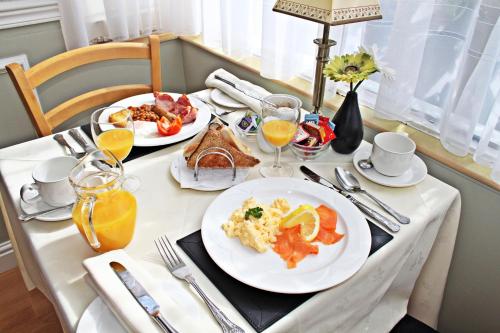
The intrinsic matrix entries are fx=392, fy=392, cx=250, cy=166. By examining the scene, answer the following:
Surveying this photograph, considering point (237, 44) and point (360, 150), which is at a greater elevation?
point (237, 44)

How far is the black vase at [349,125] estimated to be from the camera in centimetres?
106

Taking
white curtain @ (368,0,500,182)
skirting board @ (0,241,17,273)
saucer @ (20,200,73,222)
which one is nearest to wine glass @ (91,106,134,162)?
saucer @ (20,200,73,222)

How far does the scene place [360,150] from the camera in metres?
1.13

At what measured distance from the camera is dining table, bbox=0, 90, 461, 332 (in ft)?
2.32

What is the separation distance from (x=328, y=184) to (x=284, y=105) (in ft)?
0.91

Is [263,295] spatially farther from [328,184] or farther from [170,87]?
[170,87]

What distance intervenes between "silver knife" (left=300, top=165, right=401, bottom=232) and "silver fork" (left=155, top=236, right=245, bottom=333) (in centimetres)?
40

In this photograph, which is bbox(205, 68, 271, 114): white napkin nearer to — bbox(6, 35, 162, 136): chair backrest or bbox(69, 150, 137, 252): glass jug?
bbox(6, 35, 162, 136): chair backrest

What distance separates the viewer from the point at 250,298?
2.29ft

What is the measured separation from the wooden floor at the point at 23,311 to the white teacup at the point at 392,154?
133 centimetres

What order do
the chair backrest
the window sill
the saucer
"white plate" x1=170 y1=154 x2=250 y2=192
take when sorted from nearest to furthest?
the saucer
"white plate" x1=170 y1=154 x2=250 y2=192
the window sill
the chair backrest

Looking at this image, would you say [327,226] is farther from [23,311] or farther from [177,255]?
[23,311]

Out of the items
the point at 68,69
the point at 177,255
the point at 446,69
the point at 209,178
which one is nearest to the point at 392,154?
the point at 446,69

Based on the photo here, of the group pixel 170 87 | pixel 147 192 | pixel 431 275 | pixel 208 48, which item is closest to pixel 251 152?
pixel 147 192
